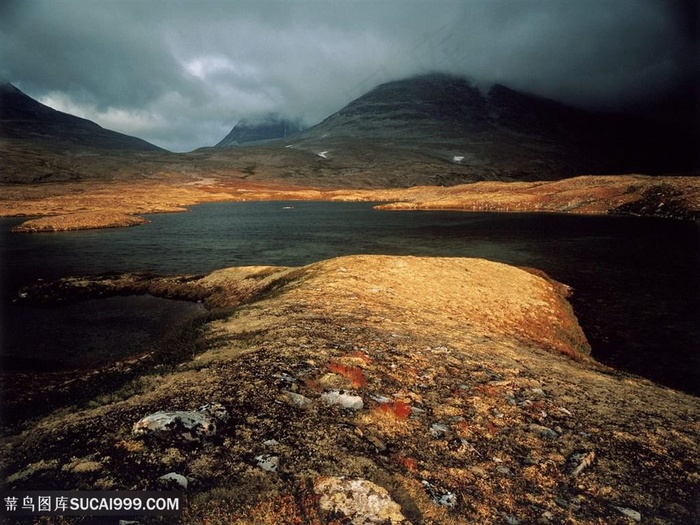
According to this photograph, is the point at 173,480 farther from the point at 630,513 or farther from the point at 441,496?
the point at 630,513

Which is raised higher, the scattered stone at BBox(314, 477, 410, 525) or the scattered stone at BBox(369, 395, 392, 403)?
the scattered stone at BBox(314, 477, 410, 525)

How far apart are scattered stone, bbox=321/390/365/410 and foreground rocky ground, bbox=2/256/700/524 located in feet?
0.10

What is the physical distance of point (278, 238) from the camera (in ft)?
194

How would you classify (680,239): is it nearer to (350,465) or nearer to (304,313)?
(304,313)

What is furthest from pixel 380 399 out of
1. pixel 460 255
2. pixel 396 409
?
pixel 460 255

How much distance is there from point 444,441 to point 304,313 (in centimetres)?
839

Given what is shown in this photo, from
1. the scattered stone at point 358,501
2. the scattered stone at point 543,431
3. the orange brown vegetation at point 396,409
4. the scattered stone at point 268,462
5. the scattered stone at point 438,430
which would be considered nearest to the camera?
the scattered stone at point 358,501

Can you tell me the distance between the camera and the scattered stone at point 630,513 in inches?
223

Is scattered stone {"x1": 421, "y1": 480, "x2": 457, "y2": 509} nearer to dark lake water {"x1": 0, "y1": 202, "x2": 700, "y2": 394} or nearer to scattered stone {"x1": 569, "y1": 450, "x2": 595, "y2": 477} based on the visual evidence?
scattered stone {"x1": 569, "y1": 450, "x2": 595, "y2": 477}

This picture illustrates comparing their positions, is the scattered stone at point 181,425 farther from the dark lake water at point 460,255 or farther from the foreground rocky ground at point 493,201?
the foreground rocky ground at point 493,201

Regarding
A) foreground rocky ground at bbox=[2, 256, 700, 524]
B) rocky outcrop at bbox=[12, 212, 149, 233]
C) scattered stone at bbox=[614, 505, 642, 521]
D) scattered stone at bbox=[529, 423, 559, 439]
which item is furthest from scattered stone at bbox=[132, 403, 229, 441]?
rocky outcrop at bbox=[12, 212, 149, 233]

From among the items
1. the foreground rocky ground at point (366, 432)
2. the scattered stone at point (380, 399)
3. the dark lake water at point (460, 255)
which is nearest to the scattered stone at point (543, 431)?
the foreground rocky ground at point (366, 432)

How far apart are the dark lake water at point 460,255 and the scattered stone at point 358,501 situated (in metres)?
15.9

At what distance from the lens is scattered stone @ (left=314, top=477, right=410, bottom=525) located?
16.6 ft
